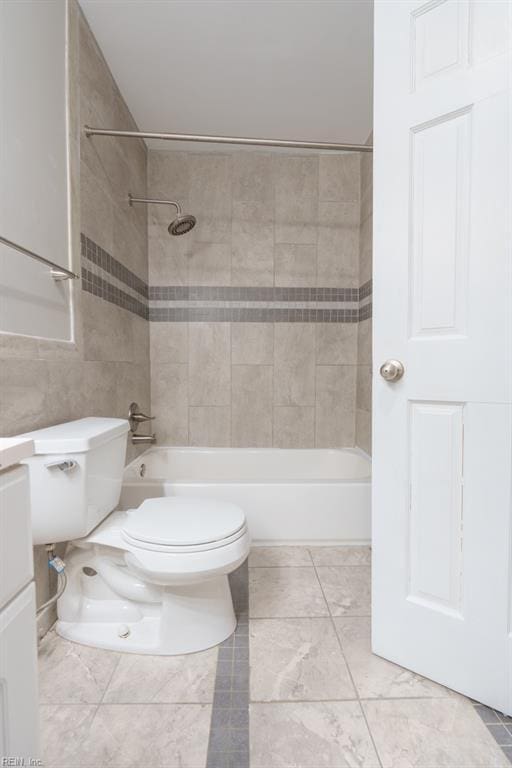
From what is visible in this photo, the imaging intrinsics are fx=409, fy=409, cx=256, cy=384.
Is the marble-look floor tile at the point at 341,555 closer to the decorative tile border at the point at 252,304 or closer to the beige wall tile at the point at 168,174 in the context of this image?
the decorative tile border at the point at 252,304

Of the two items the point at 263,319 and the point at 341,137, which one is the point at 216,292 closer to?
the point at 263,319

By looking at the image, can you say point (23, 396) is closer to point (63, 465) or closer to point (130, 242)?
point (63, 465)

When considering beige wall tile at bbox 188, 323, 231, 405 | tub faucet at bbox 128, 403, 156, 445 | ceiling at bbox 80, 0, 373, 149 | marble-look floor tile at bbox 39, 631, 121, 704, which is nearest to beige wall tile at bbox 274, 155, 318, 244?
ceiling at bbox 80, 0, 373, 149

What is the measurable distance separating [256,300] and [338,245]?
69 cm

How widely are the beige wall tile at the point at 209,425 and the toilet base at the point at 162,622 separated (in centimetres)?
145

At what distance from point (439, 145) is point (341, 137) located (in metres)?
1.77

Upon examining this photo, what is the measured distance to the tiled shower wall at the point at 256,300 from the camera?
110 inches

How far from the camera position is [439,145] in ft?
3.79

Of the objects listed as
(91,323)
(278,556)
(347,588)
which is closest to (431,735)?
(347,588)

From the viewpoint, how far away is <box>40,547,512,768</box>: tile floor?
0.99 m

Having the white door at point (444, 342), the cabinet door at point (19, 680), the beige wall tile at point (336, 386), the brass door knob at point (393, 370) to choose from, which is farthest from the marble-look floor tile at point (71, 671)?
the beige wall tile at point (336, 386)

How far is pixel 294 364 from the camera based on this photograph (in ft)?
9.43

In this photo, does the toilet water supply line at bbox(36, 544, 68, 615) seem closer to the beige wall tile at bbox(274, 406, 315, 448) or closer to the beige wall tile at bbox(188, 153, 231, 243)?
the beige wall tile at bbox(274, 406, 315, 448)

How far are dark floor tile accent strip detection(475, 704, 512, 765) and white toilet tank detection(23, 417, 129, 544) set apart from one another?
126 centimetres
